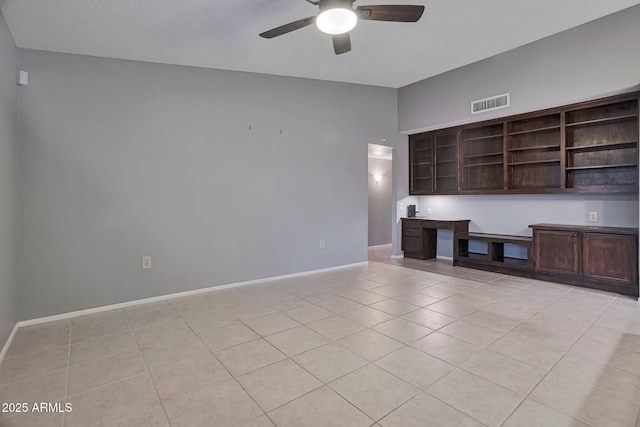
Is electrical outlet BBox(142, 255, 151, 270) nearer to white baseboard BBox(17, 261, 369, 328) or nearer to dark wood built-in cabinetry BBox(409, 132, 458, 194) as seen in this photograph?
white baseboard BBox(17, 261, 369, 328)

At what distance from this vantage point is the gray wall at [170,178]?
315 cm

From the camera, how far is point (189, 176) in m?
3.88

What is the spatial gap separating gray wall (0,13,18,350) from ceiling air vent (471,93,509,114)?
551cm

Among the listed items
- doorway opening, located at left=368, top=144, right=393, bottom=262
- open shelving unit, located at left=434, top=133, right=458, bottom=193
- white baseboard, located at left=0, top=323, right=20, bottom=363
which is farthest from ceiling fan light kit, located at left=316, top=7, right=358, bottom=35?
doorway opening, located at left=368, top=144, right=393, bottom=262

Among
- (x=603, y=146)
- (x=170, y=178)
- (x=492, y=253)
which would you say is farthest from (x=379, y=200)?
(x=170, y=178)

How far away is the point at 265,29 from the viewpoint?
10.6ft

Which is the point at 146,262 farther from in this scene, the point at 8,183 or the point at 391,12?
the point at 391,12

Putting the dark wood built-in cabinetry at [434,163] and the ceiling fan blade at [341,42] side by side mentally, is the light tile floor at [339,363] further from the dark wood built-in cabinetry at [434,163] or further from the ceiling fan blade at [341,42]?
the dark wood built-in cabinetry at [434,163]

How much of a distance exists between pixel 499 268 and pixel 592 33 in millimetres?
3189

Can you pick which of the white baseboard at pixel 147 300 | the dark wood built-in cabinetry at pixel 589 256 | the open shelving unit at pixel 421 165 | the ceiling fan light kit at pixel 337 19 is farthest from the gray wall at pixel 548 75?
the white baseboard at pixel 147 300

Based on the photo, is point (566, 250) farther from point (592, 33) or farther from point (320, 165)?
point (320, 165)

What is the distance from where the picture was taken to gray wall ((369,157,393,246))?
746cm

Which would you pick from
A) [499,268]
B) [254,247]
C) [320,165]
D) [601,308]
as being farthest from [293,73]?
[601,308]

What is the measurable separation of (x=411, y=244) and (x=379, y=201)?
183 centimetres
